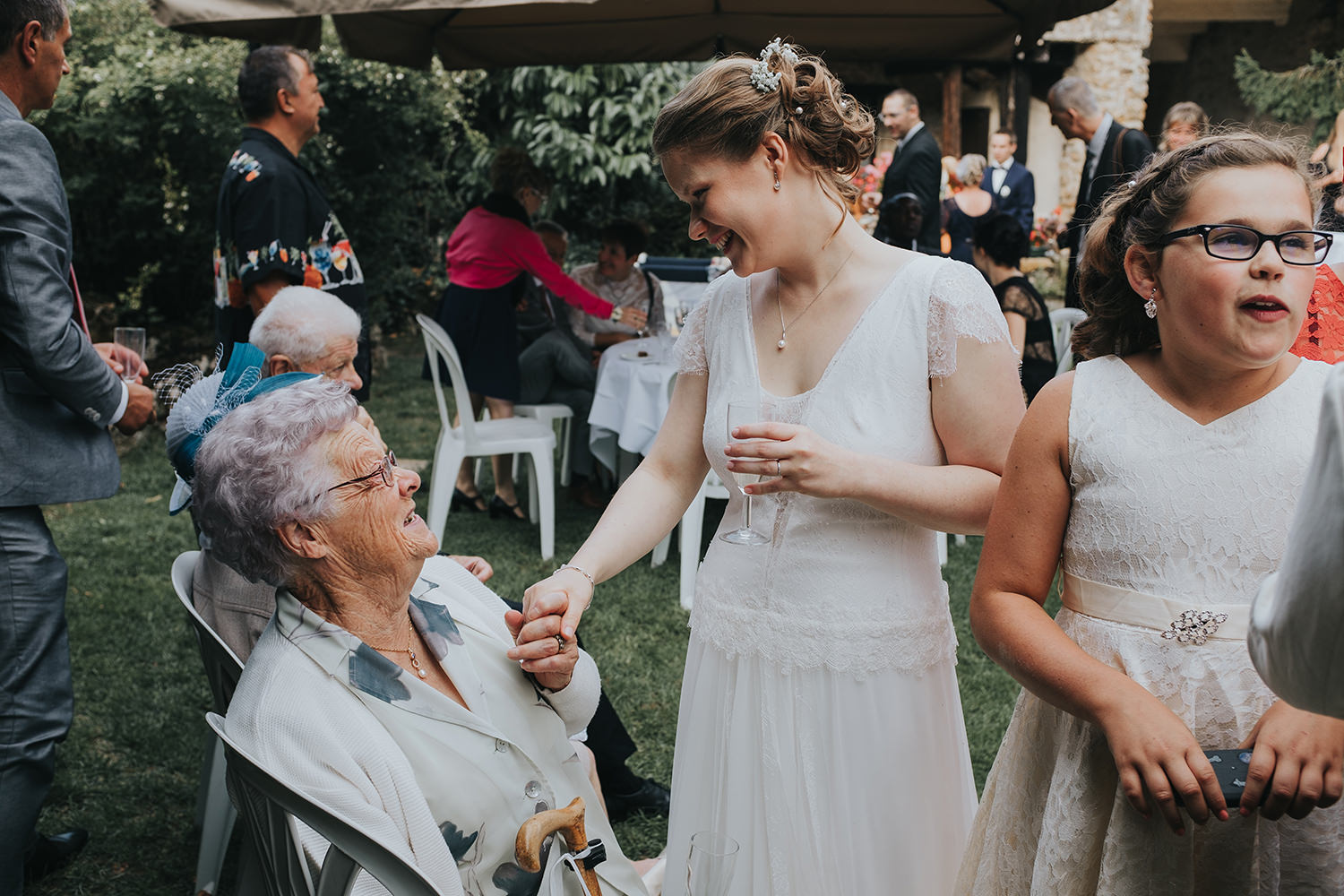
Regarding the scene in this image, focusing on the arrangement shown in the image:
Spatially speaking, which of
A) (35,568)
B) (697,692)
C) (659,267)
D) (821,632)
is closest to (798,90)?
(821,632)

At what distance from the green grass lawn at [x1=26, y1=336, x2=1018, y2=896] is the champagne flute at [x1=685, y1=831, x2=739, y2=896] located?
181cm

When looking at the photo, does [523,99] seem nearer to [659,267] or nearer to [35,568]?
[659,267]

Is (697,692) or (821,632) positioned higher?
(821,632)

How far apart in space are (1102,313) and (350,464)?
127 centimetres

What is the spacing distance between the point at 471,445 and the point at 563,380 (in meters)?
1.22

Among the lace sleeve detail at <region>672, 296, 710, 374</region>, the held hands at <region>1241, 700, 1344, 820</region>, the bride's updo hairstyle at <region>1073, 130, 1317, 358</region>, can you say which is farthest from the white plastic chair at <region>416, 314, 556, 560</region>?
the held hands at <region>1241, 700, 1344, 820</region>

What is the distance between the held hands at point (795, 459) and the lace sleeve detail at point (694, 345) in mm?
435

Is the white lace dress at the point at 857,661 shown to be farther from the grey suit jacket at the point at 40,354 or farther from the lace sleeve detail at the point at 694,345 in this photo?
the grey suit jacket at the point at 40,354

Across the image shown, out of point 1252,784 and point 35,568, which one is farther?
point 35,568

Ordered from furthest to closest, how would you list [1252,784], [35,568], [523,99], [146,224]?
[523,99], [146,224], [35,568], [1252,784]

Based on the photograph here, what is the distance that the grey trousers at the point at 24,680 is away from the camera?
8.19 ft

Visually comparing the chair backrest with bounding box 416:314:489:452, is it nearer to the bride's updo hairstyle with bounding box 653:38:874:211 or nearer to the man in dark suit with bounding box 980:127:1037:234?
the bride's updo hairstyle with bounding box 653:38:874:211

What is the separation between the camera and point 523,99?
42.9 feet

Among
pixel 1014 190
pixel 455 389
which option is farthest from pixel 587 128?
pixel 455 389
